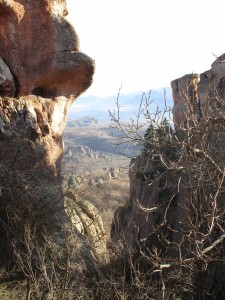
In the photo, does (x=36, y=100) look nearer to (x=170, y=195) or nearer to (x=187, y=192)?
(x=187, y=192)

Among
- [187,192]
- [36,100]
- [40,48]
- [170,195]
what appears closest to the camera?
[187,192]

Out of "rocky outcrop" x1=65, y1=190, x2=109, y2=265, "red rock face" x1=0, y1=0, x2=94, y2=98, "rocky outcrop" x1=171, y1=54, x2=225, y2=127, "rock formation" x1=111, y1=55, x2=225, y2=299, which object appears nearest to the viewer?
"rock formation" x1=111, y1=55, x2=225, y2=299

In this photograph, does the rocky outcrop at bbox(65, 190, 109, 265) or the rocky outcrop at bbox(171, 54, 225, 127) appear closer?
the rocky outcrop at bbox(65, 190, 109, 265)

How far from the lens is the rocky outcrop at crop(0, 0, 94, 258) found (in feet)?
42.4

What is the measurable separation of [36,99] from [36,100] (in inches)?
2.4

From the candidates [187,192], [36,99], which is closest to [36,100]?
[36,99]

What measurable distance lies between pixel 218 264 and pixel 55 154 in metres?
7.55

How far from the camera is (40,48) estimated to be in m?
15.8

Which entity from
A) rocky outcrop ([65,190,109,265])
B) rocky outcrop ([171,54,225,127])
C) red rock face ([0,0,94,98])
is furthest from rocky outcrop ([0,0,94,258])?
rocky outcrop ([171,54,225,127])

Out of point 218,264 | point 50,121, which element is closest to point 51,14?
point 50,121

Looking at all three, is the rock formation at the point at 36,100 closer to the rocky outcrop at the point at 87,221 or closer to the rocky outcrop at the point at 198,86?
the rocky outcrop at the point at 87,221

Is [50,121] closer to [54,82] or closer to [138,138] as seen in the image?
[54,82]

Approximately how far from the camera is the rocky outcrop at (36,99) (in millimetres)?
12922

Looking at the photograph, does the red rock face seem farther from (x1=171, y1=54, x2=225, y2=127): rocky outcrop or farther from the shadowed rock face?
(x1=171, y1=54, x2=225, y2=127): rocky outcrop
